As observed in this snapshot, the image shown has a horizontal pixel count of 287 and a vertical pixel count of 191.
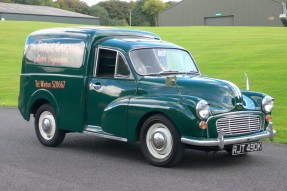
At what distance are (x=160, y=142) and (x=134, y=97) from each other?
0.87 m

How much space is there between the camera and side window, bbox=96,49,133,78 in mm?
8406

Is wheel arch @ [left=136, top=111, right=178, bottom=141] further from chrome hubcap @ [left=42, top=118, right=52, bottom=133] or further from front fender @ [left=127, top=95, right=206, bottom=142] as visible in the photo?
chrome hubcap @ [left=42, top=118, right=52, bottom=133]

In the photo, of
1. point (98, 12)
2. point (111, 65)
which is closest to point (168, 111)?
point (111, 65)

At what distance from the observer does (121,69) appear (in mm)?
8430

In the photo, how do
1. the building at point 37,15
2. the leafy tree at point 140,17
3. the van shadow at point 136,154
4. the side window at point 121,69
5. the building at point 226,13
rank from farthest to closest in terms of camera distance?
the leafy tree at point 140,17
the building at point 37,15
the building at point 226,13
the side window at point 121,69
the van shadow at point 136,154

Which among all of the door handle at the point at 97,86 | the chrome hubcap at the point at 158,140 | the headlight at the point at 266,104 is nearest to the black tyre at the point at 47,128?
the door handle at the point at 97,86

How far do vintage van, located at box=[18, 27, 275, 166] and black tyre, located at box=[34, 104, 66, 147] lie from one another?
2 cm

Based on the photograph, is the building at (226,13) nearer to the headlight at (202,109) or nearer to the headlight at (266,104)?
the headlight at (266,104)

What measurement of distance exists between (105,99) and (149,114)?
99cm

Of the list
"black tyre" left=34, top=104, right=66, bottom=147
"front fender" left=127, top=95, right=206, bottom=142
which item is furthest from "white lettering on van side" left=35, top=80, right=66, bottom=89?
"front fender" left=127, top=95, right=206, bottom=142

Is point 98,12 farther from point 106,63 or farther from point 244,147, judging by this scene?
point 244,147

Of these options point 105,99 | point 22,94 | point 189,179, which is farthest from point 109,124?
point 22,94

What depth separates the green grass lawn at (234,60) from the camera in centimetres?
1684

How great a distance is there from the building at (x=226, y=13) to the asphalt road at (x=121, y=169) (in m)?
51.8
